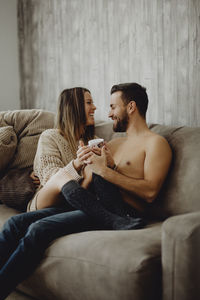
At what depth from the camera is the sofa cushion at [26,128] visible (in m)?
2.39

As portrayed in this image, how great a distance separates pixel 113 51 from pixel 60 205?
130 centimetres

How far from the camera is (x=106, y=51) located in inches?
109

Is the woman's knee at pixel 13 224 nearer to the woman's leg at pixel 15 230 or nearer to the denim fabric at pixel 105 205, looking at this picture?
the woman's leg at pixel 15 230

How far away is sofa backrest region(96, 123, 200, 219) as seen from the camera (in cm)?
174

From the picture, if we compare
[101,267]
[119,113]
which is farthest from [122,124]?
[101,267]

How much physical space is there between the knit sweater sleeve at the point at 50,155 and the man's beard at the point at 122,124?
32 cm

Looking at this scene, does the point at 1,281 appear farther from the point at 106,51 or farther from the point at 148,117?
the point at 106,51

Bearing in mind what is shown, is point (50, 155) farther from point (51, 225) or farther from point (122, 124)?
point (51, 225)

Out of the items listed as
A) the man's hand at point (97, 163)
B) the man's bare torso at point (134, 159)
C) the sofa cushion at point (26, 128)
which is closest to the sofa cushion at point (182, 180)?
the man's bare torso at point (134, 159)

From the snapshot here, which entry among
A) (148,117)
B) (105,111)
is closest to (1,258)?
(148,117)

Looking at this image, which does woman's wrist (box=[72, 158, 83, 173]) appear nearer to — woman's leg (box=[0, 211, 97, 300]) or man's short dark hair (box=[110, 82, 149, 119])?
woman's leg (box=[0, 211, 97, 300])

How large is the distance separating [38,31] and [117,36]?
3.40ft

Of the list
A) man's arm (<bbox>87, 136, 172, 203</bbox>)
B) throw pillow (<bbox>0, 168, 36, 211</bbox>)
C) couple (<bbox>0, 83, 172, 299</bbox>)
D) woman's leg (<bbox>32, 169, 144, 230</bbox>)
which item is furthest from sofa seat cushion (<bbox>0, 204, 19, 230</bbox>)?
man's arm (<bbox>87, 136, 172, 203</bbox>)

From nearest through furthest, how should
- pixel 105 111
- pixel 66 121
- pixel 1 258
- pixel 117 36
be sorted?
1. pixel 1 258
2. pixel 66 121
3. pixel 117 36
4. pixel 105 111
